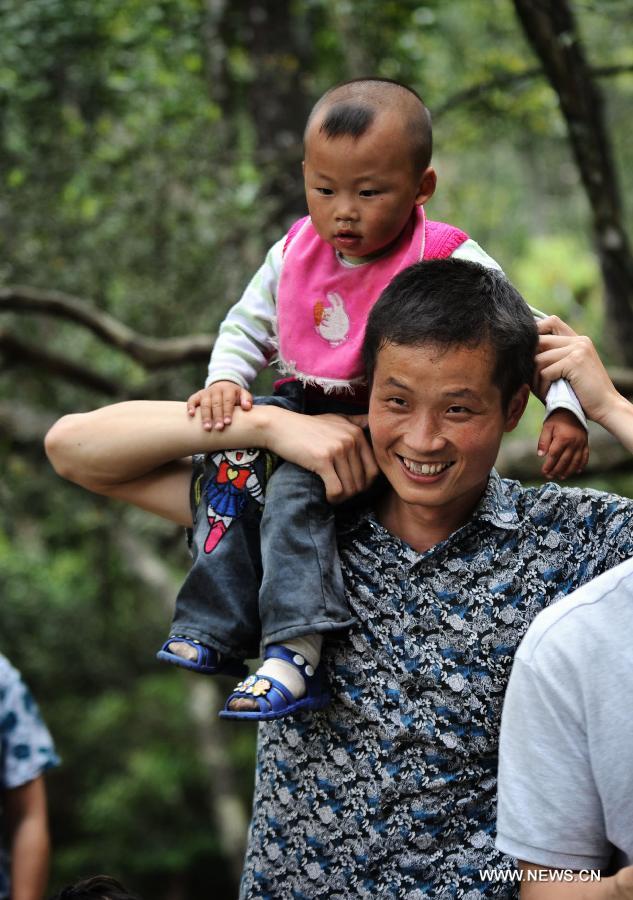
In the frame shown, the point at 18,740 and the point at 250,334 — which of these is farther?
the point at 18,740

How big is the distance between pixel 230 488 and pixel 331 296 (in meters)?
0.42

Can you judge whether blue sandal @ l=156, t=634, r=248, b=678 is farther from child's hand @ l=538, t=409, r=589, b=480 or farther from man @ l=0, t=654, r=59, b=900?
man @ l=0, t=654, r=59, b=900

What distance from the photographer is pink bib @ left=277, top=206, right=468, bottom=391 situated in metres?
2.05

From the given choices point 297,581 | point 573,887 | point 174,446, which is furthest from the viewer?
point 174,446

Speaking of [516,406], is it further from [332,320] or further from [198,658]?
[198,658]

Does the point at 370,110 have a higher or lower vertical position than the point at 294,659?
higher

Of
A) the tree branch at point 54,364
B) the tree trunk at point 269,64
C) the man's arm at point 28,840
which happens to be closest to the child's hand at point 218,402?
the man's arm at point 28,840

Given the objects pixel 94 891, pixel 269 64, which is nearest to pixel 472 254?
pixel 94 891

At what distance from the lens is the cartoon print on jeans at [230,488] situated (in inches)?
79.2

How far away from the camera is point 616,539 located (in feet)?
5.98

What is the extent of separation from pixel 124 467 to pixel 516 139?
34.2ft

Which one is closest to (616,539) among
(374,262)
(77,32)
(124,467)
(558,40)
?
(374,262)

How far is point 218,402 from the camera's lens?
79.2 inches

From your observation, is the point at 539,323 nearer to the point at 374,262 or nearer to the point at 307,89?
the point at 374,262
